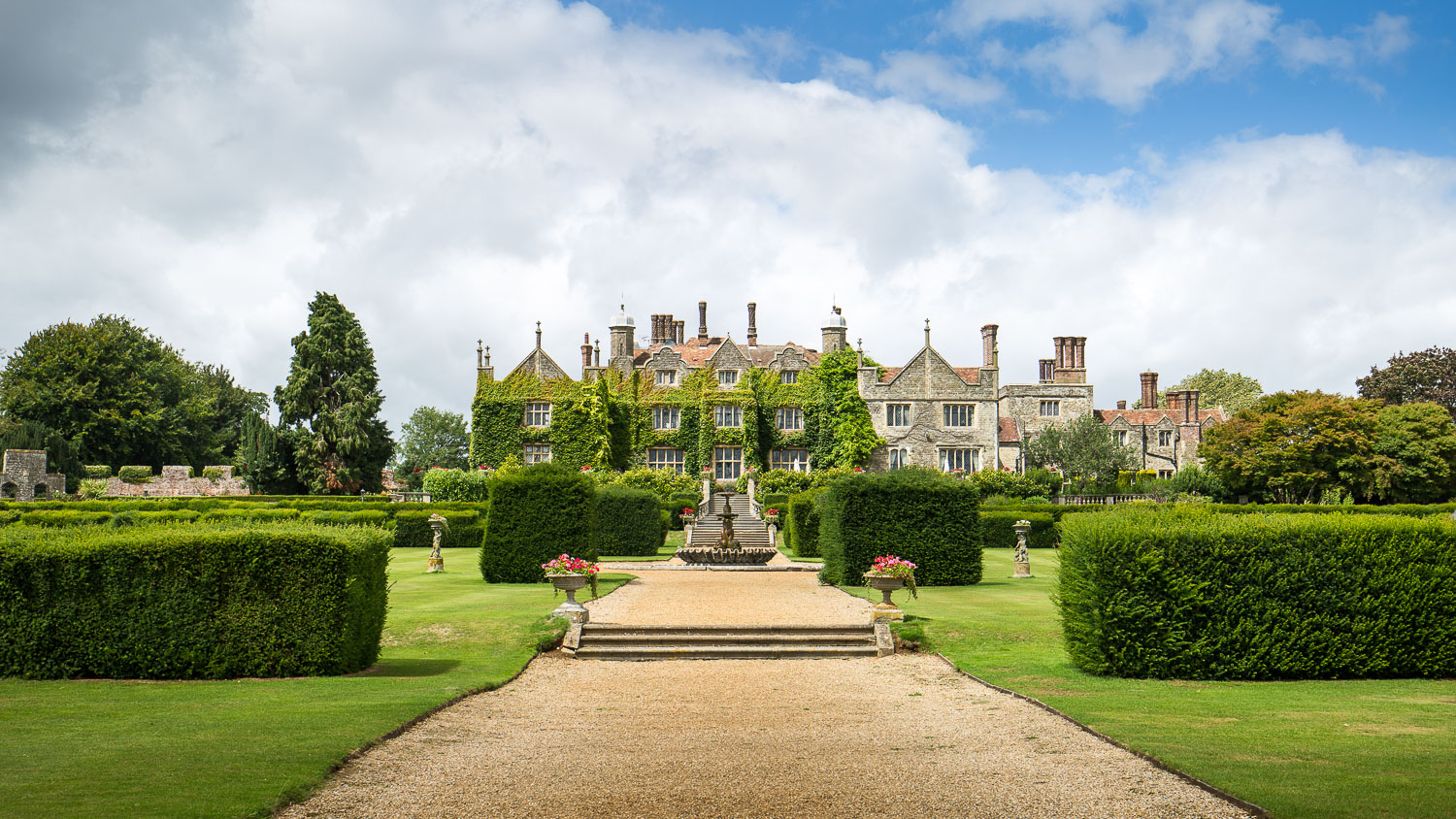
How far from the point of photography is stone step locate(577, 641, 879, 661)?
14.4m

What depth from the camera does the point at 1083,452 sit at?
187ft

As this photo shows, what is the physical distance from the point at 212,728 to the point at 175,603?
3.41 meters

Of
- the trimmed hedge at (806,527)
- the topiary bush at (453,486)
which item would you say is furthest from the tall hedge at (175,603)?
the topiary bush at (453,486)

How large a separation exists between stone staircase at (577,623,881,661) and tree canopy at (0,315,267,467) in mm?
50807

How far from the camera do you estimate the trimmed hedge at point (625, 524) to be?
107ft

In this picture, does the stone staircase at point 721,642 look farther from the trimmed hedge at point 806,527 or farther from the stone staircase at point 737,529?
the stone staircase at point 737,529

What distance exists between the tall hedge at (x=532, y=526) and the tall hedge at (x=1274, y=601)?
41.9 ft

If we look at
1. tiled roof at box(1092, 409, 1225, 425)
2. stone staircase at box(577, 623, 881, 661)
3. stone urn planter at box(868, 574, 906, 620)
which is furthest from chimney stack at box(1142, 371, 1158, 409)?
stone staircase at box(577, 623, 881, 661)

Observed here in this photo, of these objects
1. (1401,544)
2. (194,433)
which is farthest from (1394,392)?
(194,433)

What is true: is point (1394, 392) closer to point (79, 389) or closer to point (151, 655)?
point (151, 655)

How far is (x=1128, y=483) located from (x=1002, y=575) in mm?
35037

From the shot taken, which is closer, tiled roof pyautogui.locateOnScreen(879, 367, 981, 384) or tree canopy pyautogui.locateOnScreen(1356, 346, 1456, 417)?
tiled roof pyautogui.locateOnScreen(879, 367, 981, 384)

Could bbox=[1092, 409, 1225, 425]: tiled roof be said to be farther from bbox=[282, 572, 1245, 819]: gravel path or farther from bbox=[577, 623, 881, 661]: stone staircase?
bbox=[282, 572, 1245, 819]: gravel path

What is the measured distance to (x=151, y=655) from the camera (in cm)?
1133
